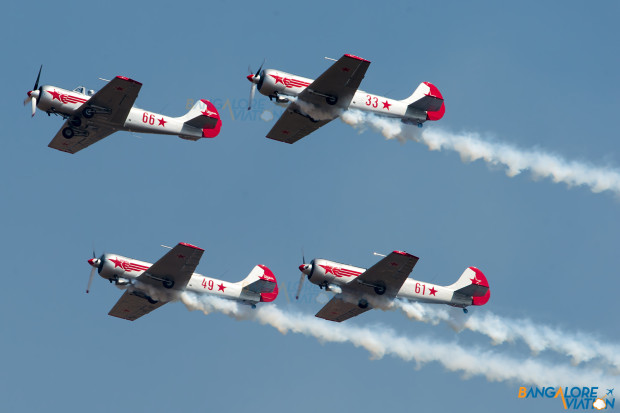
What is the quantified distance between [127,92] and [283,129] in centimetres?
906

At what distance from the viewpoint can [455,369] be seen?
7431cm

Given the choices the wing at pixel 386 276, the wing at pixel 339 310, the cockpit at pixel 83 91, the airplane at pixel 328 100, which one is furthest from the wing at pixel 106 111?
the wing at pixel 386 276

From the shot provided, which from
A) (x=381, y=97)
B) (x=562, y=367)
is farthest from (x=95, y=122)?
(x=562, y=367)

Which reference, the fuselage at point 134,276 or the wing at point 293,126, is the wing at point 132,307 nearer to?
the fuselage at point 134,276

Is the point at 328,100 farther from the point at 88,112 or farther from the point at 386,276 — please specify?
the point at 88,112

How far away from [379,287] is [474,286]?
614 centimetres

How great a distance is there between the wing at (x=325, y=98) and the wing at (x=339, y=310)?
913 centimetres

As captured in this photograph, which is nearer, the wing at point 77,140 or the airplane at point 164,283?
the airplane at point 164,283

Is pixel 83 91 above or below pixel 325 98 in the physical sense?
below

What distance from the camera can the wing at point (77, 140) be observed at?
7525 centimetres

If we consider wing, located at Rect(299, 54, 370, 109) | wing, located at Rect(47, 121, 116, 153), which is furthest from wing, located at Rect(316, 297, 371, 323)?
wing, located at Rect(47, 121, 116, 153)

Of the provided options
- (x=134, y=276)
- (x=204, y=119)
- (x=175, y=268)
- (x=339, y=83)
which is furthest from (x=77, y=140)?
(x=339, y=83)

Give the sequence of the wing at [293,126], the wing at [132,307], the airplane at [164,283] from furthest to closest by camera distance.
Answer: the wing at [132,307] → the wing at [293,126] → the airplane at [164,283]

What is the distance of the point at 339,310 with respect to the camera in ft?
244
